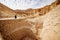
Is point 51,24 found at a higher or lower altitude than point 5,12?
lower

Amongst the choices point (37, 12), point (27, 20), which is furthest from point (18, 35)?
point (37, 12)

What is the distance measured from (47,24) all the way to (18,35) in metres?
0.40

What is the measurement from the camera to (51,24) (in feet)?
7.03

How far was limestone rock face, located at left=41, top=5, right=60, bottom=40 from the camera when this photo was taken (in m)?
2.12

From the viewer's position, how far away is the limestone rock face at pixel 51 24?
6.97 feet

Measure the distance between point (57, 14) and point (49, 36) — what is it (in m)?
0.30

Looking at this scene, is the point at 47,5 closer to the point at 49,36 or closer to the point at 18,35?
the point at 49,36

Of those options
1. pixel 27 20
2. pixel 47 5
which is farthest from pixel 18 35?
pixel 47 5

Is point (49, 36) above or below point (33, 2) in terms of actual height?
below

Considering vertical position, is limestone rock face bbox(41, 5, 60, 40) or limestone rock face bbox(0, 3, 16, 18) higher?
limestone rock face bbox(0, 3, 16, 18)

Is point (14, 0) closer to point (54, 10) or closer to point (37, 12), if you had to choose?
point (37, 12)

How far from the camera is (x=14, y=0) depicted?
2150 mm

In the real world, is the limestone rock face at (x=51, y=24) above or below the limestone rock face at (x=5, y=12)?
below

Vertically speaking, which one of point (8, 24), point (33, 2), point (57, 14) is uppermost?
point (33, 2)
